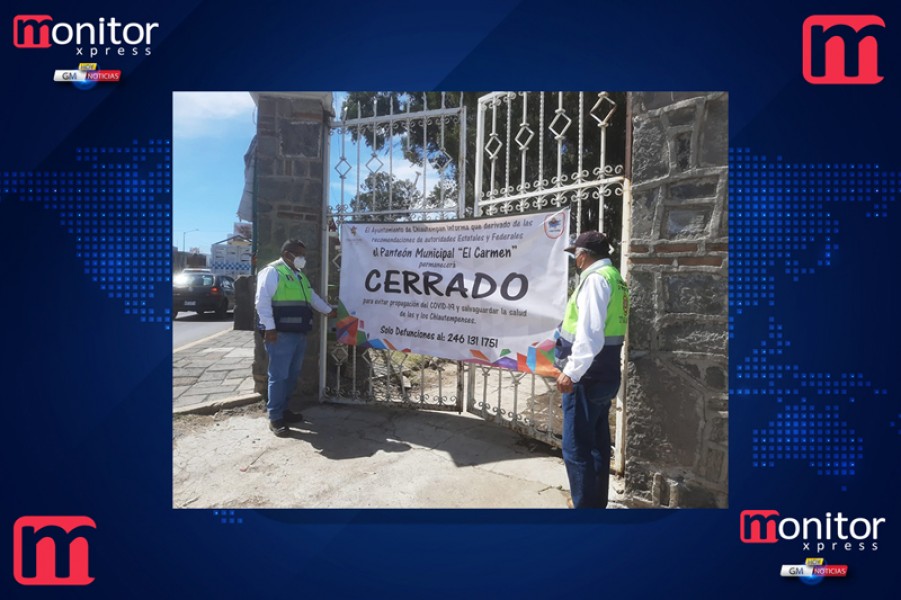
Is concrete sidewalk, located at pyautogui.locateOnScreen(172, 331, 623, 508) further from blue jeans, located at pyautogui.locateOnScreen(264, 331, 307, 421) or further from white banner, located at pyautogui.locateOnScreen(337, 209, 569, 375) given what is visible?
white banner, located at pyautogui.locateOnScreen(337, 209, 569, 375)

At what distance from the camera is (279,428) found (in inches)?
150

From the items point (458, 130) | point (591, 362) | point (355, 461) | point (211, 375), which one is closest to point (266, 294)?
point (355, 461)

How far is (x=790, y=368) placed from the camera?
2227mm

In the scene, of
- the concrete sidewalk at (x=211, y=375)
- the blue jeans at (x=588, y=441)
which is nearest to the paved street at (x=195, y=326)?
the concrete sidewalk at (x=211, y=375)

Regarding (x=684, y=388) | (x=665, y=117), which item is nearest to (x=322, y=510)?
(x=684, y=388)

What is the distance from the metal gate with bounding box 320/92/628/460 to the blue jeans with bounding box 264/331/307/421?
41 cm

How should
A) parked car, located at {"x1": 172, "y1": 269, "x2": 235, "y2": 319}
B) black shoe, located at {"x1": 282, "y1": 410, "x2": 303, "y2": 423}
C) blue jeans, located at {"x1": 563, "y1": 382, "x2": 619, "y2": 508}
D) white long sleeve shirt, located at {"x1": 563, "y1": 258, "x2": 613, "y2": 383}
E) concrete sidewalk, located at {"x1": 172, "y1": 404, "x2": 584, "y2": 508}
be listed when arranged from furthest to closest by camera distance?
parked car, located at {"x1": 172, "y1": 269, "x2": 235, "y2": 319} < black shoe, located at {"x1": 282, "y1": 410, "x2": 303, "y2": 423} < concrete sidewalk, located at {"x1": 172, "y1": 404, "x2": 584, "y2": 508} < blue jeans, located at {"x1": 563, "y1": 382, "x2": 619, "y2": 508} < white long sleeve shirt, located at {"x1": 563, "y1": 258, "x2": 613, "y2": 383}

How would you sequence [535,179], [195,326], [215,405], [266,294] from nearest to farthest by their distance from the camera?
[535,179] → [266,294] → [215,405] → [195,326]

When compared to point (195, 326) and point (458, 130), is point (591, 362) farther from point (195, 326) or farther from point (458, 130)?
point (195, 326)

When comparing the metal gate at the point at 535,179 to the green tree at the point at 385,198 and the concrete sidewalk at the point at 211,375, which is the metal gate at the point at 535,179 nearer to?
the green tree at the point at 385,198

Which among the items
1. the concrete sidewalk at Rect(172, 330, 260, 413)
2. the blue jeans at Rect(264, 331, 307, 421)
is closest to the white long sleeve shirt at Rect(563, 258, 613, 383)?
the blue jeans at Rect(264, 331, 307, 421)

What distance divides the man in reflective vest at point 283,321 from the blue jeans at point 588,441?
93.3 inches

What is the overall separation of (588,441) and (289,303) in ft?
8.48

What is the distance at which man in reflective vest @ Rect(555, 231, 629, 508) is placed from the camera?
7.59ft
